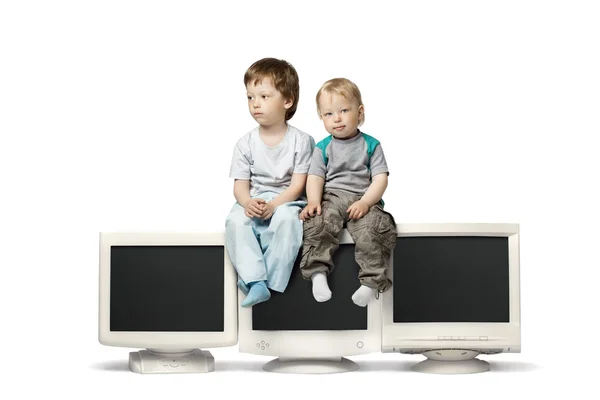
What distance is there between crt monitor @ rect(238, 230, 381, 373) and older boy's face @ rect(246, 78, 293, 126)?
2.29 feet

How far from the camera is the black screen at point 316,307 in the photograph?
5.49 metres

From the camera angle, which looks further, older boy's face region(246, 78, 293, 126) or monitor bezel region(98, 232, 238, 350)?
older boy's face region(246, 78, 293, 126)

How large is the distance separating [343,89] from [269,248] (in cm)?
83

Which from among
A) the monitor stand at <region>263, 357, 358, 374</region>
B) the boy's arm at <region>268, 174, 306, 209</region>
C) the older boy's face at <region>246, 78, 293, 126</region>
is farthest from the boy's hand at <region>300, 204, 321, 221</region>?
the monitor stand at <region>263, 357, 358, 374</region>

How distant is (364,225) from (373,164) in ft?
1.16

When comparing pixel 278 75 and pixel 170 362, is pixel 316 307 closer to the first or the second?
pixel 170 362

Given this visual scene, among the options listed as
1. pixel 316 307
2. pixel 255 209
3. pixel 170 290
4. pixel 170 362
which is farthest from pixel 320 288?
pixel 170 362

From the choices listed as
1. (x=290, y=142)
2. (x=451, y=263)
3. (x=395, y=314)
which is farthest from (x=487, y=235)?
(x=290, y=142)

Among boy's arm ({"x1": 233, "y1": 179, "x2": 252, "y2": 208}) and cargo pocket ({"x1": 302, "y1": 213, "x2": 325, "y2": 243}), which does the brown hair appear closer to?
boy's arm ({"x1": 233, "y1": 179, "x2": 252, "y2": 208})

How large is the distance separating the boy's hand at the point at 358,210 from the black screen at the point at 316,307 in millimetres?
141

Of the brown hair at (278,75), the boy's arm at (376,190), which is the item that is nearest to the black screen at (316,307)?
the boy's arm at (376,190)

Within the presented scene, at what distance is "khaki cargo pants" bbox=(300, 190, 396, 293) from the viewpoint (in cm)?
539

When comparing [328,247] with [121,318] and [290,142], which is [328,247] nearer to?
[290,142]

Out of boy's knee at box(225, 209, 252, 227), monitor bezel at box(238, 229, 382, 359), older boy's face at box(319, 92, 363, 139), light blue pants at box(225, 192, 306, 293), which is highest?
older boy's face at box(319, 92, 363, 139)
